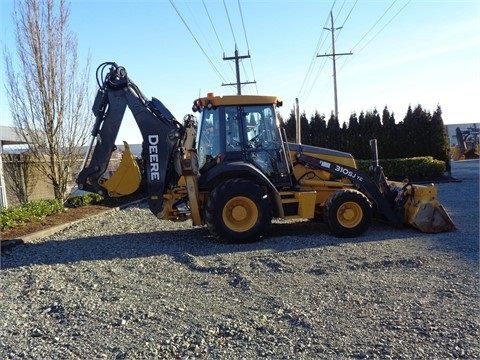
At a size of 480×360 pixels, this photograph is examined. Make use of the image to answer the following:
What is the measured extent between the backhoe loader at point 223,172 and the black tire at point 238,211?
0.06 ft

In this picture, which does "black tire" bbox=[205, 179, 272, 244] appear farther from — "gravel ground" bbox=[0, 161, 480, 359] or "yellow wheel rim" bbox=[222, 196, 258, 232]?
"gravel ground" bbox=[0, 161, 480, 359]

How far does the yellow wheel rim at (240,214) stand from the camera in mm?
8812

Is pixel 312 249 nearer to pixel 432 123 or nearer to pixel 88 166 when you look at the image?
pixel 88 166

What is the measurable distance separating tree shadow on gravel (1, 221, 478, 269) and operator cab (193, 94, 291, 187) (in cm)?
127

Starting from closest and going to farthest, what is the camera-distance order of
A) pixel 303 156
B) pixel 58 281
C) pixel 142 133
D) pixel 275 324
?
pixel 275 324 → pixel 58 281 → pixel 142 133 → pixel 303 156

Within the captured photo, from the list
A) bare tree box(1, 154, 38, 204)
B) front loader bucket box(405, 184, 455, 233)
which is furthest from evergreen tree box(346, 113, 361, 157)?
front loader bucket box(405, 184, 455, 233)

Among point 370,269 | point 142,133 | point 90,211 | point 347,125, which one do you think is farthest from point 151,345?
point 347,125

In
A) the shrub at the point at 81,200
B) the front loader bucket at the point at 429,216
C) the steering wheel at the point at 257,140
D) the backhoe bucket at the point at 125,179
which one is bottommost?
the front loader bucket at the point at 429,216

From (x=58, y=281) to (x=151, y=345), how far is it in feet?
8.84

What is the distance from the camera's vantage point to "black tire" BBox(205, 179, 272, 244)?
8719mm

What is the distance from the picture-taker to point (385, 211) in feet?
31.6

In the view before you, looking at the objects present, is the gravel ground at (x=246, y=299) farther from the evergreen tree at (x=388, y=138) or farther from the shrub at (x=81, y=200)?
the evergreen tree at (x=388, y=138)

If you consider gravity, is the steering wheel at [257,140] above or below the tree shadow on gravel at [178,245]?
above

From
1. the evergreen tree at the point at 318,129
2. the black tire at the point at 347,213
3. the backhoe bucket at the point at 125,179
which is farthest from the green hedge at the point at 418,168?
the backhoe bucket at the point at 125,179
